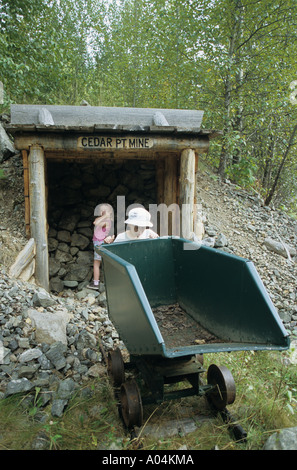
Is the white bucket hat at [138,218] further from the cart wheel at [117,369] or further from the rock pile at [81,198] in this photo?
the rock pile at [81,198]

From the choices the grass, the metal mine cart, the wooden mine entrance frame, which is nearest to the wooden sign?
the wooden mine entrance frame

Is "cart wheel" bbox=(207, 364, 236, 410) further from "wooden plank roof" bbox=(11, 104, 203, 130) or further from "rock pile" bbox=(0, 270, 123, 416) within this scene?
"wooden plank roof" bbox=(11, 104, 203, 130)

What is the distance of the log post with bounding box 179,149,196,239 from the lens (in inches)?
230

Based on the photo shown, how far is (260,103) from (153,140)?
13.4 feet

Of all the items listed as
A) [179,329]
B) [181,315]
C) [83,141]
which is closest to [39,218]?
[83,141]

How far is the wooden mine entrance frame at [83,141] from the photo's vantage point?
5281 millimetres

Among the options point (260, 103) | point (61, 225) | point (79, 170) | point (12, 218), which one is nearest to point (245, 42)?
point (260, 103)

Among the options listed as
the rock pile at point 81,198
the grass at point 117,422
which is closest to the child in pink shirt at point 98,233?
the rock pile at point 81,198

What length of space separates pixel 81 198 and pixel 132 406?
219 inches

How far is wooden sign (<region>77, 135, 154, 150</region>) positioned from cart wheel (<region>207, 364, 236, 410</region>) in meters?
3.78

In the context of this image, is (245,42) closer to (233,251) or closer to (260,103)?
(260,103)

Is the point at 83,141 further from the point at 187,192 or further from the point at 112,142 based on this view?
the point at 187,192

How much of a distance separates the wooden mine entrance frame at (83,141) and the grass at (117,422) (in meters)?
2.85

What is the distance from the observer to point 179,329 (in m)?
3.40
